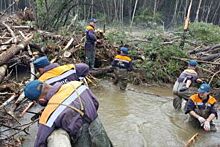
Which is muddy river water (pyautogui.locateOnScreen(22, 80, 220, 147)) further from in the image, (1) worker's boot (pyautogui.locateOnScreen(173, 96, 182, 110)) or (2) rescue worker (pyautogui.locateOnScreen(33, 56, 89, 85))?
(2) rescue worker (pyautogui.locateOnScreen(33, 56, 89, 85))

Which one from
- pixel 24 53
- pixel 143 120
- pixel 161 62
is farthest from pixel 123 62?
pixel 24 53

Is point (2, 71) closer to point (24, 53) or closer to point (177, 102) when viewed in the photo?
point (24, 53)

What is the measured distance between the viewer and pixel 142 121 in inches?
346

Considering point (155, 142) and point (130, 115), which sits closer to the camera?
point (155, 142)

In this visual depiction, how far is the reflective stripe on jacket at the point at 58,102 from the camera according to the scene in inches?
153

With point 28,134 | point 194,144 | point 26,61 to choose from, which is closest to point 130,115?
point 194,144

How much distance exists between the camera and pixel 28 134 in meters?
7.28

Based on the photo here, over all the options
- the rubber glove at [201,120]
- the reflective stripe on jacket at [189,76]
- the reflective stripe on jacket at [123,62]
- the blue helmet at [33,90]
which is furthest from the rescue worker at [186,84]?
the blue helmet at [33,90]

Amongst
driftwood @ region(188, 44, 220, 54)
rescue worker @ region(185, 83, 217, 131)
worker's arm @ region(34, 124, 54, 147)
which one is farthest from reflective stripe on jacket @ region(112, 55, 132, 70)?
worker's arm @ region(34, 124, 54, 147)

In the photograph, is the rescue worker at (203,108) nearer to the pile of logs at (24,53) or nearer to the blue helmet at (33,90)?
the pile of logs at (24,53)

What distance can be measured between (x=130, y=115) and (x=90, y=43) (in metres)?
3.44

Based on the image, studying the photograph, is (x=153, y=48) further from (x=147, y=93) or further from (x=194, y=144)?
(x=194, y=144)

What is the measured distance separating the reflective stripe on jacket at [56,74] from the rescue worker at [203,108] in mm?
3044

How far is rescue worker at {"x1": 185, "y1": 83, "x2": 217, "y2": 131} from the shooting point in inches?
312
